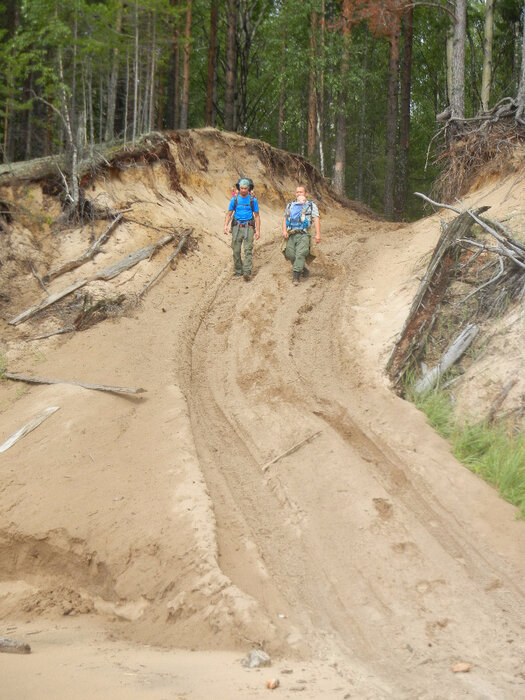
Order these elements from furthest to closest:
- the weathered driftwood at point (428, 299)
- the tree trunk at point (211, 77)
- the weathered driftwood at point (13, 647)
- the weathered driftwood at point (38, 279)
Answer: the tree trunk at point (211, 77), the weathered driftwood at point (38, 279), the weathered driftwood at point (428, 299), the weathered driftwood at point (13, 647)

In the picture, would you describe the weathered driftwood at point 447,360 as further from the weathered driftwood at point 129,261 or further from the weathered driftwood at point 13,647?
the weathered driftwood at point 129,261

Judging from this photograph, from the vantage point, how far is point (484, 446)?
698 centimetres

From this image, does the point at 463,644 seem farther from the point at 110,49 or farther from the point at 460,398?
the point at 110,49

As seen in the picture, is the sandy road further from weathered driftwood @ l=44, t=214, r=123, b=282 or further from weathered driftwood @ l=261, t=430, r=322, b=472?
weathered driftwood @ l=44, t=214, r=123, b=282

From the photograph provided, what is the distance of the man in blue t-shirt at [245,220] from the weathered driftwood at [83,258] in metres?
2.09

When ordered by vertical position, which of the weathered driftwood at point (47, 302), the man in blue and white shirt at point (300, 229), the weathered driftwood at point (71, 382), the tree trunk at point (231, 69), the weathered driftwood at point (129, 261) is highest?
the tree trunk at point (231, 69)

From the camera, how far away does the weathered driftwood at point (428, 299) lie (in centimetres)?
838

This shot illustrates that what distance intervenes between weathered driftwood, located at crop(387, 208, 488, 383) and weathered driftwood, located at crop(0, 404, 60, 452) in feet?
13.7

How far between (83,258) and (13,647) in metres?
7.77

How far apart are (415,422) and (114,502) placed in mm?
3422

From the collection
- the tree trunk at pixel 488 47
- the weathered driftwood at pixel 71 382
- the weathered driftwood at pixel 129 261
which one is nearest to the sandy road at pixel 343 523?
the weathered driftwood at pixel 71 382

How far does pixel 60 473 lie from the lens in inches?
268

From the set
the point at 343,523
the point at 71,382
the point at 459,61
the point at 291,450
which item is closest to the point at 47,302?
the point at 71,382

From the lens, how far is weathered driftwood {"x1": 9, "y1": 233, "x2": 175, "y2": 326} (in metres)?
10.1
